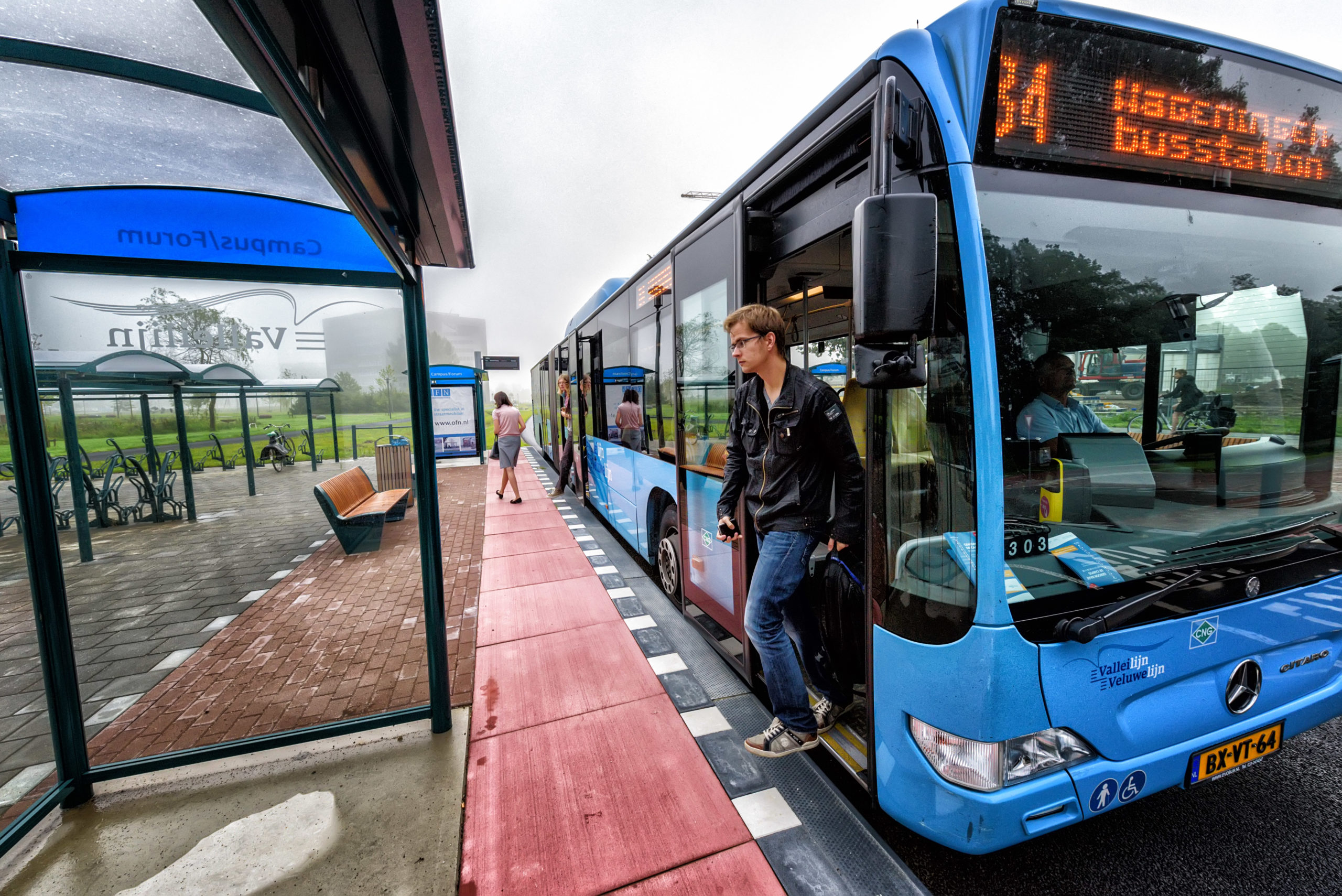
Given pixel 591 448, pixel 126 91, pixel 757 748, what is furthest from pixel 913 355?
pixel 591 448

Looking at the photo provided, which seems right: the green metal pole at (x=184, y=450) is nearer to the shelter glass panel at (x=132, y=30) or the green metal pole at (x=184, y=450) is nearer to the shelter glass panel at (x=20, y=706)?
the shelter glass panel at (x=20, y=706)

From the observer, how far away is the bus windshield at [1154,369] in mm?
1673

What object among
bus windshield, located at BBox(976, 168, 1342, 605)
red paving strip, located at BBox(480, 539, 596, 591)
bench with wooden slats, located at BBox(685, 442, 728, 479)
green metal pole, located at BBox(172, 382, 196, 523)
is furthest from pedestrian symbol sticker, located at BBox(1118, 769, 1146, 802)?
green metal pole, located at BBox(172, 382, 196, 523)

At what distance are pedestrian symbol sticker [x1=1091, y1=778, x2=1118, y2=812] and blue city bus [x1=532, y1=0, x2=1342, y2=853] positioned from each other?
0.01 metres

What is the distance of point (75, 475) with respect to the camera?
6777 millimetres

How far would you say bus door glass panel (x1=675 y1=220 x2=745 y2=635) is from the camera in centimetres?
322

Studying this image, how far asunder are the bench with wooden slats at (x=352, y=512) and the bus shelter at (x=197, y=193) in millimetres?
3370

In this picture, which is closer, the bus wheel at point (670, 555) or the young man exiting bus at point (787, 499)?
the young man exiting bus at point (787, 499)

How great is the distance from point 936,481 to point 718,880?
1716 mm

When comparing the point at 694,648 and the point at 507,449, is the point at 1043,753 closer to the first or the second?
the point at 694,648

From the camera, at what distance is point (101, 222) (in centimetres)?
250

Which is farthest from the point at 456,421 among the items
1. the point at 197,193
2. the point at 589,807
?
the point at 589,807

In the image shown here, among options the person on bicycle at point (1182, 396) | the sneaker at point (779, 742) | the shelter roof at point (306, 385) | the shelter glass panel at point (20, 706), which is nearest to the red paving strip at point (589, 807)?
the sneaker at point (779, 742)

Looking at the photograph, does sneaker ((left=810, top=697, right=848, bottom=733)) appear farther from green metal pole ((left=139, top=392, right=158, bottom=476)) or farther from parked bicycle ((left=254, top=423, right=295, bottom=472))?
parked bicycle ((left=254, top=423, right=295, bottom=472))
